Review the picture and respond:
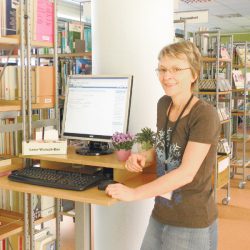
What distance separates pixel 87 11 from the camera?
6715 millimetres

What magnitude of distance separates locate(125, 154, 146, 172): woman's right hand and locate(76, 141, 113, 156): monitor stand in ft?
1.21

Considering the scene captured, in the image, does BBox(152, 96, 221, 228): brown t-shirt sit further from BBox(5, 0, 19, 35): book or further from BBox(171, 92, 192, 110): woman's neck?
BBox(5, 0, 19, 35): book

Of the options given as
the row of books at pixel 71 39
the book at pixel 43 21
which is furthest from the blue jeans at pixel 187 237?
the row of books at pixel 71 39

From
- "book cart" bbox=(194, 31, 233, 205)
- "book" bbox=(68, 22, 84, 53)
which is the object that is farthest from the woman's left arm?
"book" bbox=(68, 22, 84, 53)

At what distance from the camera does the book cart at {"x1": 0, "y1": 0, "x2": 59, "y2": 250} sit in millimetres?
2307

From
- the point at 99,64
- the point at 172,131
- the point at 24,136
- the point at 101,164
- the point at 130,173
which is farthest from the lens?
the point at 99,64

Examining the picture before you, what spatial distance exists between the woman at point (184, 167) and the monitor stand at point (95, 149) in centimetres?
55

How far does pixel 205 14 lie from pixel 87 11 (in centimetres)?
191

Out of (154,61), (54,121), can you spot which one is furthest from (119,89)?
(54,121)

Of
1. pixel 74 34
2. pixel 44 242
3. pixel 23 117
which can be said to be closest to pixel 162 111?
pixel 23 117

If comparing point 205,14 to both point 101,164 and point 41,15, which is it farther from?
point 101,164

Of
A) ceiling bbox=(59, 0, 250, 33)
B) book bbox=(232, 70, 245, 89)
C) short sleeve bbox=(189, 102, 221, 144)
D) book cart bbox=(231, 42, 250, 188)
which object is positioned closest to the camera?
short sleeve bbox=(189, 102, 221, 144)

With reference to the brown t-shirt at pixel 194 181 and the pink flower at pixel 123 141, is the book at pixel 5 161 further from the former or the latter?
the brown t-shirt at pixel 194 181

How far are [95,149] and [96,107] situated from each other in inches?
9.3
